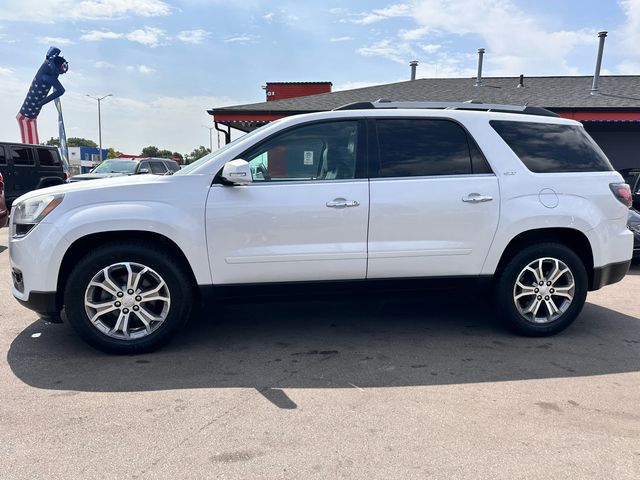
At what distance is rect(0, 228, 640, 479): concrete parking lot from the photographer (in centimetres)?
245

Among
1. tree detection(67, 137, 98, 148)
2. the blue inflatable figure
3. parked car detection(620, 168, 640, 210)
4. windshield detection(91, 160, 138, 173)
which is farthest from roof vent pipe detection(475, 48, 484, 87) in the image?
tree detection(67, 137, 98, 148)

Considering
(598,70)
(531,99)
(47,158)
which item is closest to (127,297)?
(47,158)

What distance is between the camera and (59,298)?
3678 mm

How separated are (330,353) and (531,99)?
12727mm

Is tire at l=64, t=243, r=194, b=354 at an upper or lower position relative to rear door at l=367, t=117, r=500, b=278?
lower

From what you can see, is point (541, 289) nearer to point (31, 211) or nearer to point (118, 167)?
point (31, 211)

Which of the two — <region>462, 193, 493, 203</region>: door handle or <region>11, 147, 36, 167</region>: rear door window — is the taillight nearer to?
<region>462, 193, 493, 203</region>: door handle

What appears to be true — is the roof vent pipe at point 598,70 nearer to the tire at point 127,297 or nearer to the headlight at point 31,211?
the tire at point 127,297

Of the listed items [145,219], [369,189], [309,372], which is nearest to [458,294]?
[369,189]

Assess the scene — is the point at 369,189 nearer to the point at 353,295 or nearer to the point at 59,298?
the point at 353,295

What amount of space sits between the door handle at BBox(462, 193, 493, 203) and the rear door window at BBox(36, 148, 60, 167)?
13454mm

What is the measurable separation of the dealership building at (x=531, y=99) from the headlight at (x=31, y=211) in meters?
→ 10.1

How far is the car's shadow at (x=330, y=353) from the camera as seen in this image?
3395 mm

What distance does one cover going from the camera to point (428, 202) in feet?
12.8
